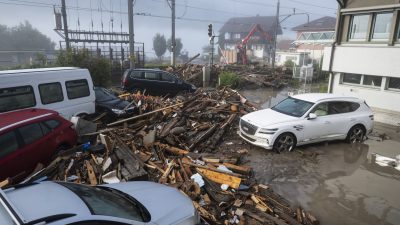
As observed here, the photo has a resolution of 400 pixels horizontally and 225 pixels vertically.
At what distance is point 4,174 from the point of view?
22.6 feet

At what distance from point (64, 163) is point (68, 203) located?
461 centimetres

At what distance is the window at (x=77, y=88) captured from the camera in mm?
10891

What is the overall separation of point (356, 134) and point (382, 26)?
7159 millimetres

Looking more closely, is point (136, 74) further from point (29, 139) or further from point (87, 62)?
point (29, 139)

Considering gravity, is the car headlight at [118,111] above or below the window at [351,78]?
below

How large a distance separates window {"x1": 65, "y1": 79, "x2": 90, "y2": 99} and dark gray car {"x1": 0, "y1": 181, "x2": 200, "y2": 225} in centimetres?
685

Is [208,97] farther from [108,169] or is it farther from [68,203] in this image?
[68,203]

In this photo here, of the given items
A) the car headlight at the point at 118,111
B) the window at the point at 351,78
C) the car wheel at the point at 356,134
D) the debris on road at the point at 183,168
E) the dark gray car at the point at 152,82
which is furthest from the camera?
the dark gray car at the point at 152,82

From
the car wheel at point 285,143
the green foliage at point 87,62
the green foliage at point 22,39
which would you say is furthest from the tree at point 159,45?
the car wheel at point 285,143

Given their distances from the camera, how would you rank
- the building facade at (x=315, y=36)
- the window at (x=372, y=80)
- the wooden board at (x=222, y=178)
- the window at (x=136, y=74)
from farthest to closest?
the building facade at (x=315, y=36) < the window at (x=136, y=74) < the window at (x=372, y=80) < the wooden board at (x=222, y=178)

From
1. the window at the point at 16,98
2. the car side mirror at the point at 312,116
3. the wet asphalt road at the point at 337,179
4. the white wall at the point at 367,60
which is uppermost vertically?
the white wall at the point at 367,60

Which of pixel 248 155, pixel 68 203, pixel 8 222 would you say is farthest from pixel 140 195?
pixel 248 155

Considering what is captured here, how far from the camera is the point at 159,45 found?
101438 millimetres

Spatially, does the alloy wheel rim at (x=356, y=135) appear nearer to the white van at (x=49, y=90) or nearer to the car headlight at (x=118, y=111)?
the car headlight at (x=118, y=111)
